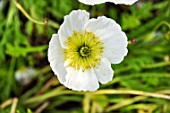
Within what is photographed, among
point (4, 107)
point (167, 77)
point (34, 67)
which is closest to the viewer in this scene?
point (4, 107)

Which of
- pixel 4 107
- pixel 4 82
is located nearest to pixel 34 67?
A: pixel 4 82

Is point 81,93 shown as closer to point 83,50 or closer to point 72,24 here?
point 83,50

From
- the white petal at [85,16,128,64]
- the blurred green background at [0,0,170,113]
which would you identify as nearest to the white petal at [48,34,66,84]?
the white petal at [85,16,128,64]

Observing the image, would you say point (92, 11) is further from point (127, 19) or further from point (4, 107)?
point (4, 107)

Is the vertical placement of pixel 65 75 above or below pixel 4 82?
below

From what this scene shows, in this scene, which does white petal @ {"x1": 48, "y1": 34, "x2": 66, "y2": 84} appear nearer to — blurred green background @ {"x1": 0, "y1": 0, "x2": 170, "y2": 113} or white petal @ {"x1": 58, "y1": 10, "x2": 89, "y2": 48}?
white petal @ {"x1": 58, "y1": 10, "x2": 89, "y2": 48}

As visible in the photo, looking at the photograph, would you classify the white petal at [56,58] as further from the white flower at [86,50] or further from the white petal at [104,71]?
the white petal at [104,71]

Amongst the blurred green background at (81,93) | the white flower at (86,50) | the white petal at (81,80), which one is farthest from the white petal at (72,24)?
the blurred green background at (81,93)
